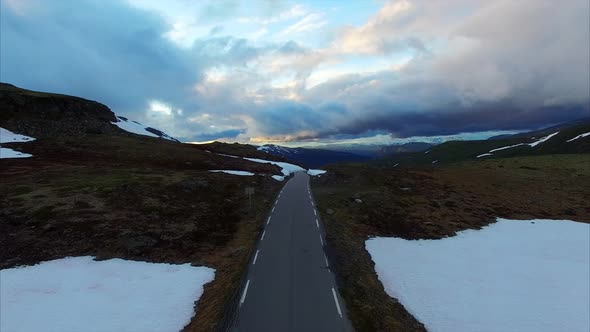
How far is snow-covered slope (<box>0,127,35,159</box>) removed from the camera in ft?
197

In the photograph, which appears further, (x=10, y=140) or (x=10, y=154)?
(x=10, y=140)

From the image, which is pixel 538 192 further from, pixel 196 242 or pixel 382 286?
pixel 196 242

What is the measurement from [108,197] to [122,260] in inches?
635

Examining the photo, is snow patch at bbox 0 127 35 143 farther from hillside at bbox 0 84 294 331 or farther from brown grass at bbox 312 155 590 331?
brown grass at bbox 312 155 590 331

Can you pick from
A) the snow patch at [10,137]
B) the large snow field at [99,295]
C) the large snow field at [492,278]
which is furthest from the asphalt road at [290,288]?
the snow patch at [10,137]

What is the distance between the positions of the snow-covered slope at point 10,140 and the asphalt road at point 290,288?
6203 centimetres

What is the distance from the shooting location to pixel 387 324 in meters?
15.7

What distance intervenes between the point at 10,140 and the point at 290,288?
88.4 m

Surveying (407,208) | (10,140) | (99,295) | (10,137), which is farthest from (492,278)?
(10,137)

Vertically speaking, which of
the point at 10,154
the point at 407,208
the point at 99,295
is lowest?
the point at 407,208

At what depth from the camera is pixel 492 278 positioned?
24812 millimetres

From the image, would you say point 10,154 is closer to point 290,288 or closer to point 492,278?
point 290,288

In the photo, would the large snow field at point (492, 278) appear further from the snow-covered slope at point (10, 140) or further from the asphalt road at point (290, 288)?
the snow-covered slope at point (10, 140)

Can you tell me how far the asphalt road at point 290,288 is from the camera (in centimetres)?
1450
